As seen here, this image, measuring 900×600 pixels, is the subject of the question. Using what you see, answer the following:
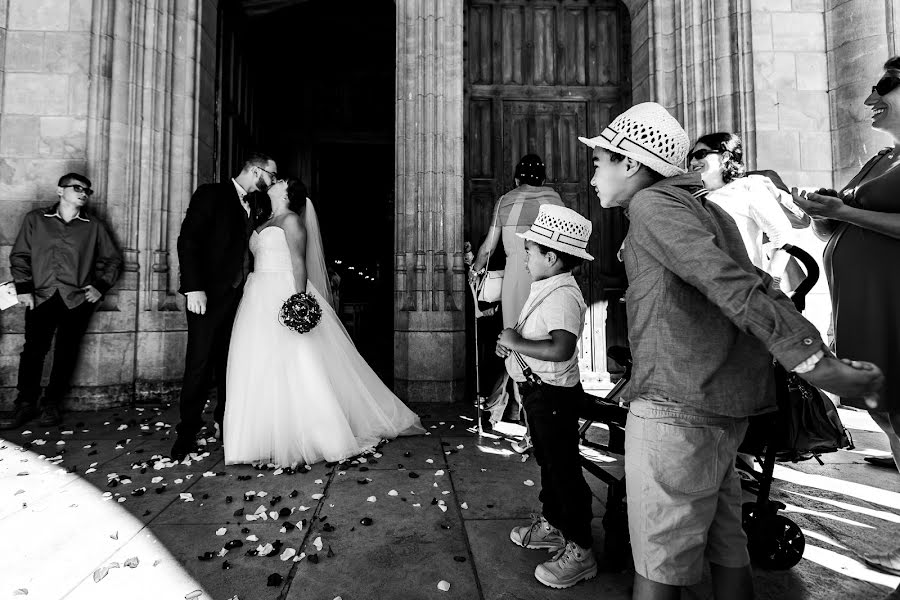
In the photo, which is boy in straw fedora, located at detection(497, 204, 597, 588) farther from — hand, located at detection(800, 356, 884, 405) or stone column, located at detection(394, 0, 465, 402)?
stone column, located at detection(394, 0, 465, 402)

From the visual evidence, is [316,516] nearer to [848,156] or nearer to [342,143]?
[848,156]

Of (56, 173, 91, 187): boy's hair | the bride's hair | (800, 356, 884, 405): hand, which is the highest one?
(56, 173, 91, 187): boy's hair

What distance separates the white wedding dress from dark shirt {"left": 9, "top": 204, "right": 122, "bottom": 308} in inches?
96.8

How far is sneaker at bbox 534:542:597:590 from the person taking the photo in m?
1.97

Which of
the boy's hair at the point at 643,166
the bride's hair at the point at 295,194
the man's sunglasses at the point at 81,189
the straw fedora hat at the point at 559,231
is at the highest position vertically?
the man's sunglasses at the point at 81,189

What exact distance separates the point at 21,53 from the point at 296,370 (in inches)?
211

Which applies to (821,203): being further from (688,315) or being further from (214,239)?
(214,239)

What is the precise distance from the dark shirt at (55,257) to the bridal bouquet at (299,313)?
289 cm

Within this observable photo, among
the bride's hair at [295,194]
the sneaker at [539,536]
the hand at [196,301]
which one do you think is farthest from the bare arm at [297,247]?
the sneaker at [539,536]

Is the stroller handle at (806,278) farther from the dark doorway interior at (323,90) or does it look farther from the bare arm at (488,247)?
the dark doorway interior at (323,90)

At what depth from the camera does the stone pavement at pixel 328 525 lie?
1982 millimetres

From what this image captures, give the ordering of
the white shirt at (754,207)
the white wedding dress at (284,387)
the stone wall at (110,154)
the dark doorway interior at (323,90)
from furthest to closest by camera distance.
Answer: the dark doorway interior at (323,90), the stone wall at (110,154), the white wedding dress at (284,387), the white shirt at (754,207)

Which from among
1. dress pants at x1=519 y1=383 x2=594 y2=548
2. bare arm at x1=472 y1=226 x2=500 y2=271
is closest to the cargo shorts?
dress pants at x1=519 y1=383 x2=594 y2=548

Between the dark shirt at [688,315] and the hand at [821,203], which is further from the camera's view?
the hand at [821,203]
